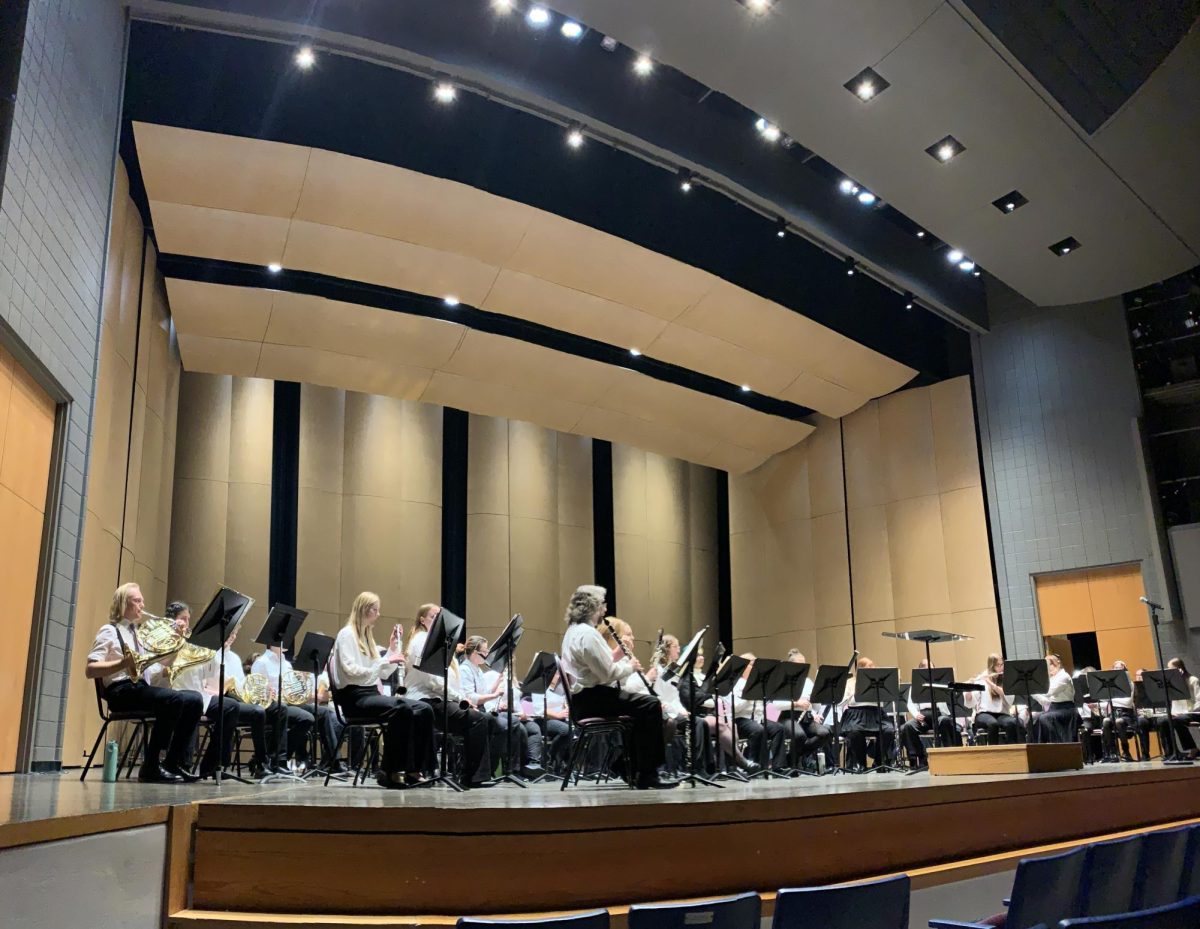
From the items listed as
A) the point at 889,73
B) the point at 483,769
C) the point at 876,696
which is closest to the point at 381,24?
the point at 889,73

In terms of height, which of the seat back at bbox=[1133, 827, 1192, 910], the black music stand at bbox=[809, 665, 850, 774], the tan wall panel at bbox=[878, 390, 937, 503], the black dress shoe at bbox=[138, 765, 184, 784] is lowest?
the seat back at bbox=[1133, 827, 1192, 910]

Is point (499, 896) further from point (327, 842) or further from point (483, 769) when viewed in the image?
point (483, 769)

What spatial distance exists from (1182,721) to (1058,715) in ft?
4.78

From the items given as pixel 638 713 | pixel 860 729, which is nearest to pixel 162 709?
pixel 638 713

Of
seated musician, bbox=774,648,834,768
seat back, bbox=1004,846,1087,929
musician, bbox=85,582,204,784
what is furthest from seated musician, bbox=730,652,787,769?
seat back, bbox=1004,846,1087,929

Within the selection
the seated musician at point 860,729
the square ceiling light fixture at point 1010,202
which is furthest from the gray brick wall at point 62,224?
the square ceiling light fixture at point 1010,202

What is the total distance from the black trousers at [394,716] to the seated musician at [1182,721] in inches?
319

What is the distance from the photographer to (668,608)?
51.7ft

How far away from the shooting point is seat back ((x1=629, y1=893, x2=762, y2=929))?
2.12m

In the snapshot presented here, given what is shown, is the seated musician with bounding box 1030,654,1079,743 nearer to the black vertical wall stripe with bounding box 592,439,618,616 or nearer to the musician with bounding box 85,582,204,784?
the black vertical wall stripe with bounding box 592,439,618,616

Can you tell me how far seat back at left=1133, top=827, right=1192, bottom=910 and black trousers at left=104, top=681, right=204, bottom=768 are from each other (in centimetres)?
487

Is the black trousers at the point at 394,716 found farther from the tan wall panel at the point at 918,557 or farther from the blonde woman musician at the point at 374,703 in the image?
the tan wall panel at the point at 918,557

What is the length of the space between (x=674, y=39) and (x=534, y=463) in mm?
7639

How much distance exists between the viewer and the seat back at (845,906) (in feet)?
7.52
